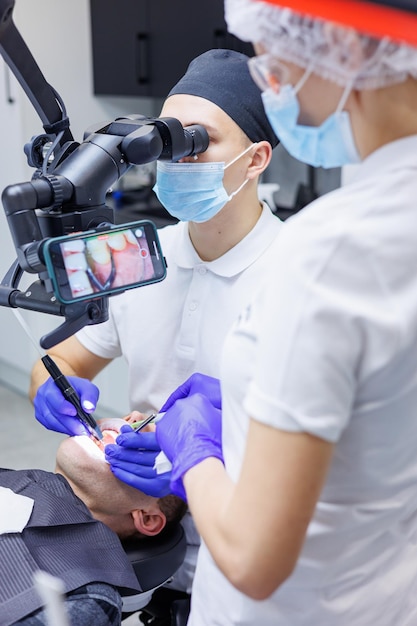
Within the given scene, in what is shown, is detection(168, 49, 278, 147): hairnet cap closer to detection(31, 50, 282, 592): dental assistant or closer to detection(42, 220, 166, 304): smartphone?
detection(31, 50, 282, 592): dental assistant

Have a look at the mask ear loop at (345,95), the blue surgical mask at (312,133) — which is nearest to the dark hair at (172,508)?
the blue surgical mask at (312,133)

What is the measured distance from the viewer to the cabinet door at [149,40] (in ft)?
9.92

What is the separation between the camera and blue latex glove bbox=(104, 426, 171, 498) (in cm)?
131

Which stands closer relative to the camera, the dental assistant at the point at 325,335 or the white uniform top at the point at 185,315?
the dental assistant at the point at 325,335

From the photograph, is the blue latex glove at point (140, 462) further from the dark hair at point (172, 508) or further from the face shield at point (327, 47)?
the face shield at point (327, 47)

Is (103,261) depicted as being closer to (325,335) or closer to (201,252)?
(325,335)

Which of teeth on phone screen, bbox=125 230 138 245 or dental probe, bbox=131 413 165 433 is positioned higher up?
teeth on phone screen, bbox=125 230 138 245

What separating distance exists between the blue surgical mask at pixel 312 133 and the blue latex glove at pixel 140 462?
63 cm

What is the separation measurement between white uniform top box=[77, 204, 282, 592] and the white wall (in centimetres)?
163

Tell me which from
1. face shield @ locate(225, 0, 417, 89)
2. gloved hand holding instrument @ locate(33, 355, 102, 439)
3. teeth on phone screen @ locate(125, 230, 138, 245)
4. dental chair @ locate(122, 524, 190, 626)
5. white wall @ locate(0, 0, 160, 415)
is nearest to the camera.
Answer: face shield @ locate(225, 0, 417, 89)

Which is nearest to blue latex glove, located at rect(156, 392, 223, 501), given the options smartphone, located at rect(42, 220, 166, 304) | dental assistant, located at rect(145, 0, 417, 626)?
dental assistant, located at rect(145, 0, 417, 626)

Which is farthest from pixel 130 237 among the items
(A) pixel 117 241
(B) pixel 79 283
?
(B) pixel 79 283

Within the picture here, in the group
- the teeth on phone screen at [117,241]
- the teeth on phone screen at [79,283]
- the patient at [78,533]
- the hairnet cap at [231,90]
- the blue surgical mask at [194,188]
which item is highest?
the hairnet cap at [231,90]

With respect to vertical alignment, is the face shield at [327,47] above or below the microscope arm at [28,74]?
above
